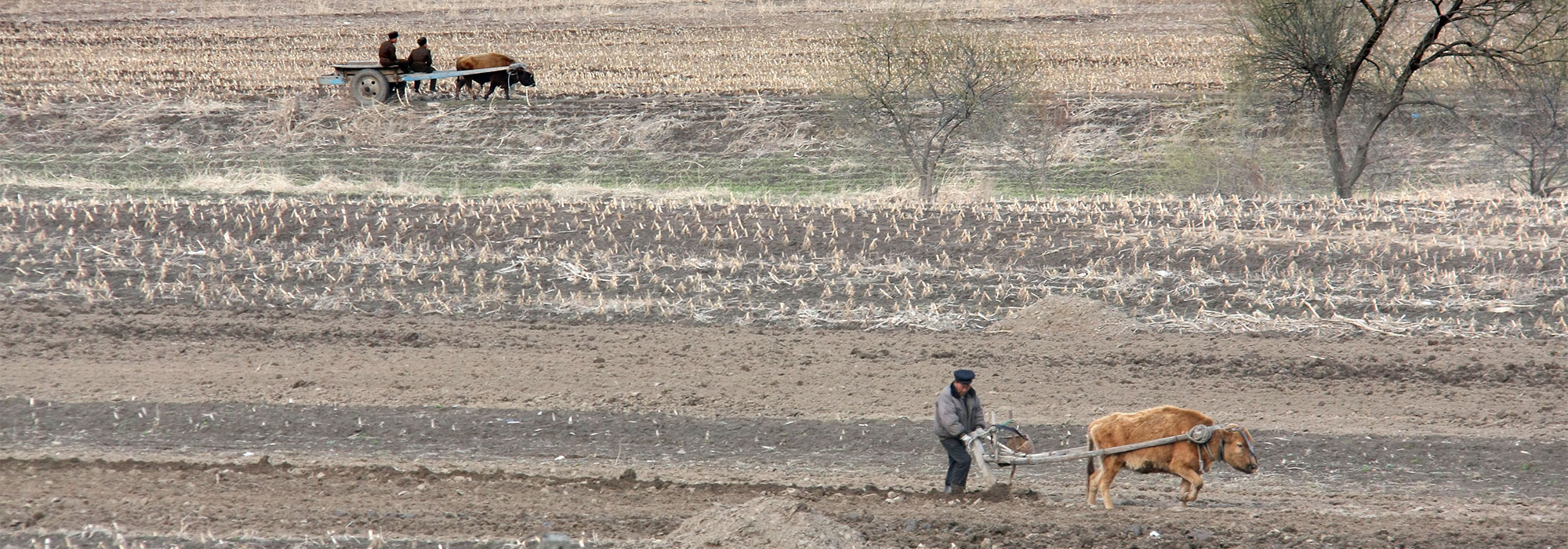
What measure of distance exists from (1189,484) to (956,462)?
163 centimetres

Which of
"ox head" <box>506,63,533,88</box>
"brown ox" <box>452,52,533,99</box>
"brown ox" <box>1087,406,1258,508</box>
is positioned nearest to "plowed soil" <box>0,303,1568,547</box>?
"brown ox" <box>1087,406,1258,508</box>

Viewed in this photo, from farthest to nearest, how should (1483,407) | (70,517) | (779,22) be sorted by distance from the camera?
(779,22) → (1483,407) → (70,517)

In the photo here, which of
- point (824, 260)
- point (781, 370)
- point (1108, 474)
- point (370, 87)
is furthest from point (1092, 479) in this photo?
point (370, 87)

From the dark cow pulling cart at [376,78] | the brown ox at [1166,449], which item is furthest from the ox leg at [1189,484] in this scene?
the dark cow pulling cart at [376,78]

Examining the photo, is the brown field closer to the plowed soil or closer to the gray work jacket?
the plowed soil

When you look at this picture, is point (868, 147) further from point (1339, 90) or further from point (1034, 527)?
point (1034, 527)

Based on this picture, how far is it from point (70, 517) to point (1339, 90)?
23.5 metres

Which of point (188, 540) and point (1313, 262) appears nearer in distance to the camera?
point (188, 540)

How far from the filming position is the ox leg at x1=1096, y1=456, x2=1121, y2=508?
8.32 m

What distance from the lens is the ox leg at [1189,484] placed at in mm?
8227

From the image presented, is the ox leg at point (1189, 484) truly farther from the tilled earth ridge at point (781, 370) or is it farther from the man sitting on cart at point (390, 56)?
the man sitting on cart at point (390, 56)

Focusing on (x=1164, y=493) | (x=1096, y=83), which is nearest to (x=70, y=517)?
(x=1164, y=493)

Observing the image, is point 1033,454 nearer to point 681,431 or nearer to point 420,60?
point 681,431

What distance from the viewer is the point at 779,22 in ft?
149
